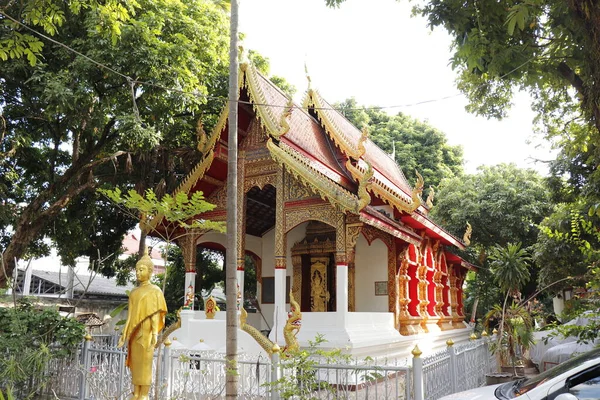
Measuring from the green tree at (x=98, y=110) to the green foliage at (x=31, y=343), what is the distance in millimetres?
4367

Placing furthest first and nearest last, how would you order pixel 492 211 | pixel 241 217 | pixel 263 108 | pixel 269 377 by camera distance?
pixel 492 211
pixel 241 217
pixel 263 108
pixel 269 377

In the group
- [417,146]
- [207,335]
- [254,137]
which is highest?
[417,146]

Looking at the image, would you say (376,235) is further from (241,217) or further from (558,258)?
(558,258)

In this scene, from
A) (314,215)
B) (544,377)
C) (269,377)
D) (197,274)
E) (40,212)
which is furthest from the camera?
(197,274)

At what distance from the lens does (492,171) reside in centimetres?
2339

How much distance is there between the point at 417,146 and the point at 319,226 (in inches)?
651

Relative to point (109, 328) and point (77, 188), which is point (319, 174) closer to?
point (77, 188)

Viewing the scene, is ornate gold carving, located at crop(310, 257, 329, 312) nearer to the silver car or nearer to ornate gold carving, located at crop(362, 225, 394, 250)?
ornate gold carving, located at crop(362, 225, 394, 250)

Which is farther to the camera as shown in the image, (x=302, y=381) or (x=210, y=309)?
(x=210, y=309)

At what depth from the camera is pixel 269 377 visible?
624 centimetres

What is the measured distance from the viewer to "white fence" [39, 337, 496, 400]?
5.61 metres

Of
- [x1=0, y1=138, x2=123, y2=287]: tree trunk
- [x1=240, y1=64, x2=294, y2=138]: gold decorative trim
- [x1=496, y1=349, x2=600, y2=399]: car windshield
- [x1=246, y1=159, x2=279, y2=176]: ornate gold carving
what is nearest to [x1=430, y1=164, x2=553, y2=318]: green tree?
[x1=246, y1=159, x2=279, y2=176]: ornate gold carving

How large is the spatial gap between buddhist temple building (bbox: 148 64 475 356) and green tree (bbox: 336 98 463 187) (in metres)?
12.1

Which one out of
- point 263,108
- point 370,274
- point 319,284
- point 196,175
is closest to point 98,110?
point 196,175
